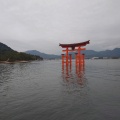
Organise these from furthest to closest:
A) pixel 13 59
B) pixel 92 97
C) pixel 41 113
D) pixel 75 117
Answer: pixel 13 59, pixel 92 97, pixel 41 113, pixel 75 117

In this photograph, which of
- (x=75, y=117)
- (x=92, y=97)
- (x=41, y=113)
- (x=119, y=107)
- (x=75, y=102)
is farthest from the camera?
(x=92, y=97)

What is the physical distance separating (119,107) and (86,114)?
2640mm

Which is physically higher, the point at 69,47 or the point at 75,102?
the point at 69,47

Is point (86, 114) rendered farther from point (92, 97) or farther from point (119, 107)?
point (92, 97)

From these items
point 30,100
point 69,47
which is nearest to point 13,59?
point 69,47

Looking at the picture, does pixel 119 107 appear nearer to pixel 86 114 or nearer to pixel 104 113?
pixel 104 113

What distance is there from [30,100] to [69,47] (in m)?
47.4

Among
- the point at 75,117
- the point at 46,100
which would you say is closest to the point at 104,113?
the point at 75,117

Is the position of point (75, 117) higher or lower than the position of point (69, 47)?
lower

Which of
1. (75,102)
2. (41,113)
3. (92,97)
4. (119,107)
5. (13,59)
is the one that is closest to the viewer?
(41,113)

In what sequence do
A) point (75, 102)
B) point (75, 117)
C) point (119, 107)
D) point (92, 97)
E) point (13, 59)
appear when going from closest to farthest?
1. point (75, 117)
2. point (119, 107)
3. point (75, 102)
4. point (92, 97)
5. point (13, 59)

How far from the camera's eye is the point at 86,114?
9906mm

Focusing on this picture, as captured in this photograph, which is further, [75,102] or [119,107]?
[75,102]

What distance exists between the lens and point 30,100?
13.1 meters
